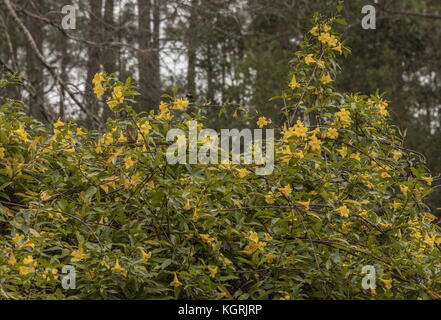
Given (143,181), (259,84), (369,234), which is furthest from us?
(259,84)

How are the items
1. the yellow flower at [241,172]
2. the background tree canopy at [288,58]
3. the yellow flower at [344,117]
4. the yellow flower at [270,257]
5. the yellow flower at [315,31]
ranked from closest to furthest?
the yellow flower at [270,257] < the yellow flower at [241,172] < the yellow flower at [344,117] < the yellow flower at [315,31] < the background tree canopy at [288,58]

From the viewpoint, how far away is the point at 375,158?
3354 millimetres

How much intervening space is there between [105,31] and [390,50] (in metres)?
7.65

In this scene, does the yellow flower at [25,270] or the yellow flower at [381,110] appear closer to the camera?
the yellow flower at [25,270]

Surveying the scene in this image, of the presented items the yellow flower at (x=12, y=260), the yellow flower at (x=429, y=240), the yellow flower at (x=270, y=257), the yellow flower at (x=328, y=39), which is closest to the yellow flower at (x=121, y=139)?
the yellow flower at (x=12, y=260)

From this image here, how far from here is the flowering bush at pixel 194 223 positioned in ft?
8.45

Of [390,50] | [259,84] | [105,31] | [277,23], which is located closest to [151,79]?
[105,31]

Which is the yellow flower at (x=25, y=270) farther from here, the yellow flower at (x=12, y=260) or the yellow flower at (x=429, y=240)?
the yellow flower at (x=429, y=240)

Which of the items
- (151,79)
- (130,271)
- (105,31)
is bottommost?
(130,271)

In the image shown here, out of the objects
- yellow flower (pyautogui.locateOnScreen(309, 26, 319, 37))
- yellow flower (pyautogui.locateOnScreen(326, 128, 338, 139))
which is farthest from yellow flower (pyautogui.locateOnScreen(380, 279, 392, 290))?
yellow flower (pyautogui.locateOnScreen(309, 26, 319, 37))

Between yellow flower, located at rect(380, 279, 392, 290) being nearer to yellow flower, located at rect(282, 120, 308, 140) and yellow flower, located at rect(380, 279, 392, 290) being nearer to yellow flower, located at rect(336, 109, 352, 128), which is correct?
yellow flower, located at rect(282, 120, 308, 140)

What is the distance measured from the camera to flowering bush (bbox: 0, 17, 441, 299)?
2576 mm
